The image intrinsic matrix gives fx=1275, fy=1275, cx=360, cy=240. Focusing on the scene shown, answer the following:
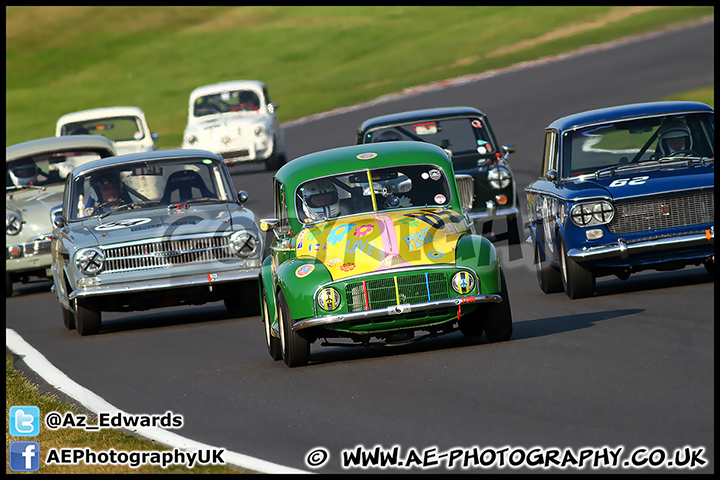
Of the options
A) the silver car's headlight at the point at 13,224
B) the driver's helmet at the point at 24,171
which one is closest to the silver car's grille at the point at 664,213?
the silver car's headlight at the point at 13,224

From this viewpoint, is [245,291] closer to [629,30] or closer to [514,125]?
[514,125]

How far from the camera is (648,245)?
1170 centimetres

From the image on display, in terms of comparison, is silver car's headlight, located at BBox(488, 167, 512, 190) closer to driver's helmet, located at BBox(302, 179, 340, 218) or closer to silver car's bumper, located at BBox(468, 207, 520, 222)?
silver car's bumper, located at BBox(468, 207, 520, 222)

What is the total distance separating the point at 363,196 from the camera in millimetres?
10562

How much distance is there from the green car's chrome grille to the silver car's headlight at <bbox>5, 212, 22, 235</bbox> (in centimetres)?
929

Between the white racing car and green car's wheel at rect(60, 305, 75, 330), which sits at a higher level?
the white racing car

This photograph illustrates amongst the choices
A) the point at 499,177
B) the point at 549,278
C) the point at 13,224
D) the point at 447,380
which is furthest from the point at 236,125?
the point at 447,380

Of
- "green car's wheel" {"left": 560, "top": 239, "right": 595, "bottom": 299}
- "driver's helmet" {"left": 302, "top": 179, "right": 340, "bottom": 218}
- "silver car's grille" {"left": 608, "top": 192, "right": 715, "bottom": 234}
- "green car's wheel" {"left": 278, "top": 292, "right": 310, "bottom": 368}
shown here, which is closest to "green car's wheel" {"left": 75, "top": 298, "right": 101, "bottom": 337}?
"driver's helmet" {"left": 302, "top": 179, "right": 340, "bottom": 218}

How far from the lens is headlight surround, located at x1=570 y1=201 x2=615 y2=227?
11922mm

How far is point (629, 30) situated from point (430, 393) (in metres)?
41.9

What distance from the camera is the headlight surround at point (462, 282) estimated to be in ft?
31.3

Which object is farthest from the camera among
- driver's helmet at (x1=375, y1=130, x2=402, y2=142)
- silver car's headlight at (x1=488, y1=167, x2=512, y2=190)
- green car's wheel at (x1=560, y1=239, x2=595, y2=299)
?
driver's helmet at (x1=375, y1=130, x2=402, y2=142)

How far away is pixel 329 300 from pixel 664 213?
3896 millimetres
